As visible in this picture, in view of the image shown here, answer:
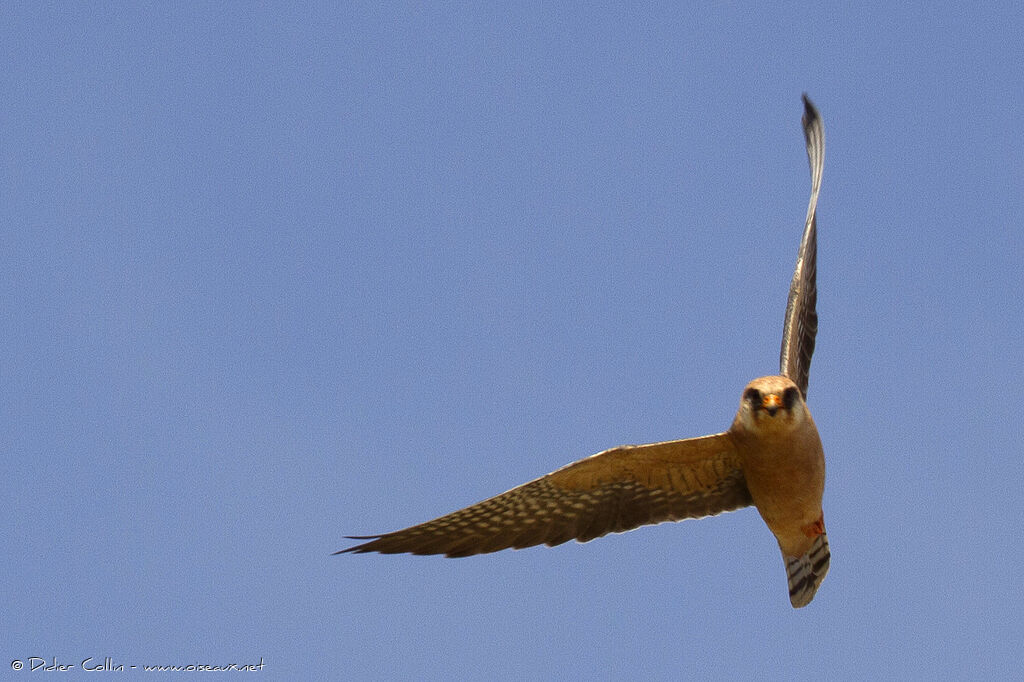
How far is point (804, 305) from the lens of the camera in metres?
12.6

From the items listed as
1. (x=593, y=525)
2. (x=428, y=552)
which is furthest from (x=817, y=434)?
(x=428, y=552)

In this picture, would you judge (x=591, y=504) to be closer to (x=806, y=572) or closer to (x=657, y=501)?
(x=657, y=501)

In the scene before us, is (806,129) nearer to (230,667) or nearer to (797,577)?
(797,577)

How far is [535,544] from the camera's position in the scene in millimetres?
11742

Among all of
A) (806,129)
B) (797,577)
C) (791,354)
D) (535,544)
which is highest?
(806,129)

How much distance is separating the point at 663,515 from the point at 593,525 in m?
0.73

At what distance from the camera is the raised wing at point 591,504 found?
1152cm

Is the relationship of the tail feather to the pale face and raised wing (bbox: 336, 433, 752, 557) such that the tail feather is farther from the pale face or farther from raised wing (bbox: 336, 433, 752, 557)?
the pale face

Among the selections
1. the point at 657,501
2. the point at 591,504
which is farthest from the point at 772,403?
the point at 591,504

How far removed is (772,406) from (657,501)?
1.99m

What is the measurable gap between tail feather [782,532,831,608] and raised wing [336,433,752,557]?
0.85 metres

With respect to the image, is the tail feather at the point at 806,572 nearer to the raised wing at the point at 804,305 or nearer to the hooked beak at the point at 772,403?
the raised wing at the point at 804,305

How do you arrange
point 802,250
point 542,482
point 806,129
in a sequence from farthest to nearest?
point 806,129 → point 802,250 → point 542,482

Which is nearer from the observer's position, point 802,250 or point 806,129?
point 802,250
